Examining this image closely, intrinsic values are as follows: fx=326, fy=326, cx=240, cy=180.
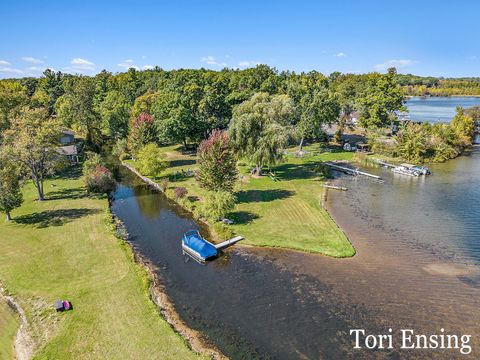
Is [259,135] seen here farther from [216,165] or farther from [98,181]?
[98,181]

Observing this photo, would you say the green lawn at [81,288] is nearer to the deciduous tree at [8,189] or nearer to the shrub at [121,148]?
the deciduous tree at [8,189]

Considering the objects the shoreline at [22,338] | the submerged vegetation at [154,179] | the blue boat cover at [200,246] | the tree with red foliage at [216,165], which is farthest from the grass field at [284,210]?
the shoreline at [22,338]

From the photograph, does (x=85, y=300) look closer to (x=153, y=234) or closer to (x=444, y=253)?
(x=153, y=234)

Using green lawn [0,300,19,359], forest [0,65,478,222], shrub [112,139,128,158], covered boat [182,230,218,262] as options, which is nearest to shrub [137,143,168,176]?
forest [0,65,478,222]

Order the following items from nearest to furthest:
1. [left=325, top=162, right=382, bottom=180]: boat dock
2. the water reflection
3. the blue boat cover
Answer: the blue boat cover < the water reflection < [left=325, top=162, right=382, bottom=180]: boat dock

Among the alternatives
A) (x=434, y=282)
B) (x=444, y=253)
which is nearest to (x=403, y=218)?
(x=444, y=253)

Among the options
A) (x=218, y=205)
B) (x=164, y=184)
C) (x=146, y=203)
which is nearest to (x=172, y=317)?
(x=218, y=205)

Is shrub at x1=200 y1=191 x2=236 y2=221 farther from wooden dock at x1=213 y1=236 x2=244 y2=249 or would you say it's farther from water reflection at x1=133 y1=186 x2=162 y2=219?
water reflection at x1=133 y1=186 x2=162 y2=219
